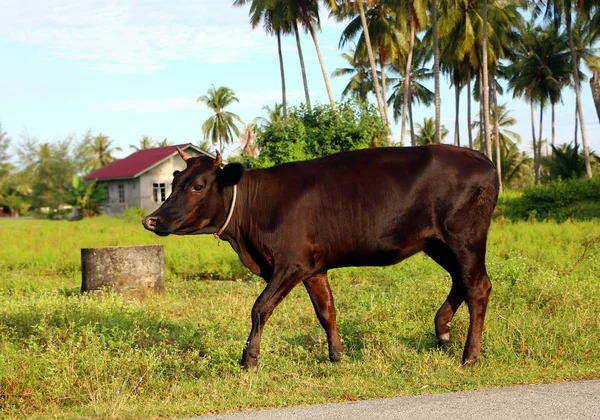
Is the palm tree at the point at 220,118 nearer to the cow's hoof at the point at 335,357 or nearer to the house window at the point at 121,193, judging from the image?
the house window at the point at 121,193

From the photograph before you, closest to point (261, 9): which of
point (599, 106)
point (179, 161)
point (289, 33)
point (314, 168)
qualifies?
point (289, 33)

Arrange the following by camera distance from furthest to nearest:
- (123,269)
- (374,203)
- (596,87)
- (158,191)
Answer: (158,191)
(596,87)
(123,269)
(374,203)

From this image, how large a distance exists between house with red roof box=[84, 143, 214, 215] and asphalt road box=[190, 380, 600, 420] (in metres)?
45.3

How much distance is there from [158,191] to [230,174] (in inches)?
1866

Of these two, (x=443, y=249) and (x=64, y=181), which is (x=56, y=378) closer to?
(x=443, y=249)

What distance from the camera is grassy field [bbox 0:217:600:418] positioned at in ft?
18.1

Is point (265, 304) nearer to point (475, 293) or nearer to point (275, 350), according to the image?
point (275, 350)

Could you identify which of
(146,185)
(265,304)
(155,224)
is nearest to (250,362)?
(265,304)

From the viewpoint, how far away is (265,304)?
5.95 m

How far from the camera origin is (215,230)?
20.9ft

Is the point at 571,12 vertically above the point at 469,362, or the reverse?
the point at 571,12

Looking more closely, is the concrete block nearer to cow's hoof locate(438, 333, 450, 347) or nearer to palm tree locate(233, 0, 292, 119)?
cow's hoof locate(438, 333, 450, 347)

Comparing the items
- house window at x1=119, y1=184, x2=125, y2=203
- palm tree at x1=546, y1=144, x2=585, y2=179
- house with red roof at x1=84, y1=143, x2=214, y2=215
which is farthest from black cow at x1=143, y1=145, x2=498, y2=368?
house window at x1=119, y1=184, x2=125, y2=203

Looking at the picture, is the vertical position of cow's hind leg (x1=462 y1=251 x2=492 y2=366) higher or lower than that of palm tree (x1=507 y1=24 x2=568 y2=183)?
lower
